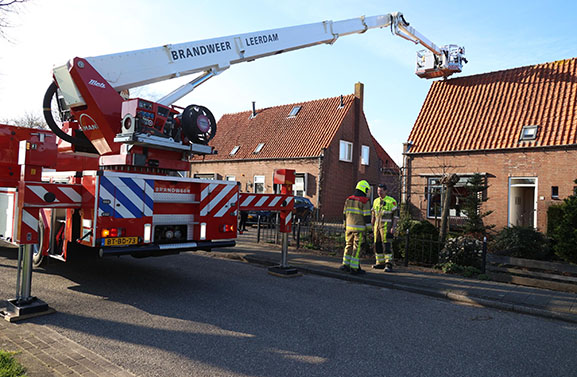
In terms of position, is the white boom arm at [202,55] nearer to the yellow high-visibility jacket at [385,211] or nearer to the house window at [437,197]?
the yellow high-visibility jacket at [385,211]

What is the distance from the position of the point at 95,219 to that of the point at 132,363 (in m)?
2.27

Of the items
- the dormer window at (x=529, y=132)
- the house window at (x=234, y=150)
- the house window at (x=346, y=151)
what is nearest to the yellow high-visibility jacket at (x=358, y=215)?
the dormer window at (x=529, y=132)

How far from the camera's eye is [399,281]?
7.68m

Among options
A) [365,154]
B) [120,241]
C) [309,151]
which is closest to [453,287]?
[120,241]

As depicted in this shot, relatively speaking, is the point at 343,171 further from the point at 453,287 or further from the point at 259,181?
the point at 453,287

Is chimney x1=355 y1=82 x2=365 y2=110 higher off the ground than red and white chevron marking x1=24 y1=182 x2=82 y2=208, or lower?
higher

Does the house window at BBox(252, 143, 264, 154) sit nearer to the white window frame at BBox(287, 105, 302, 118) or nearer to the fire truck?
the white window frame at BBox(287, 105, 302, 118)

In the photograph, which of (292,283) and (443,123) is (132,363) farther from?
(443,123)

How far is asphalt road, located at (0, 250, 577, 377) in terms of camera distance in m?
3.91

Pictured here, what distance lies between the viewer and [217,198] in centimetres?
684

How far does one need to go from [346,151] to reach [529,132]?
496 inches

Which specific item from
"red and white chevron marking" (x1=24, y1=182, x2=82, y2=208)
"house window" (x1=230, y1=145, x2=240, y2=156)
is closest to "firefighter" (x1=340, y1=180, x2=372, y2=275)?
"red and white chevron marking" (x1=24, y1=182, x2=82, y2=208)

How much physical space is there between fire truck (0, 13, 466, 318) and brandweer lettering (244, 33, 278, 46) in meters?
0.97

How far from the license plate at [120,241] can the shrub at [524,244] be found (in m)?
8.78
